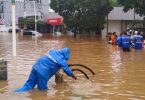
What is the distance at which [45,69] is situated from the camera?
1223 centimetres

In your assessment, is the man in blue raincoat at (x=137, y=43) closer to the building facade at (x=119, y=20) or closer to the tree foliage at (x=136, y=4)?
the tree foliage at (x=136, y=4)

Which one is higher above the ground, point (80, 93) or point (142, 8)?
point (142, 8)

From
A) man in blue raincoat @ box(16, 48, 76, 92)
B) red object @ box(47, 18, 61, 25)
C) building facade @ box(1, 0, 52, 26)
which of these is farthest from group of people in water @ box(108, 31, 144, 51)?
building facade @ box(1, 0, 52, 26)

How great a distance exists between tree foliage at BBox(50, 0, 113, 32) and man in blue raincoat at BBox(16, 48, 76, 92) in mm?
50896

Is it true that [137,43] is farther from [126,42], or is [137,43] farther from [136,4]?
[136,4]

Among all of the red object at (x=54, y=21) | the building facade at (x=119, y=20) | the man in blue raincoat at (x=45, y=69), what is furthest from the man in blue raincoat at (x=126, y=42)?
the red object at (x=54, y=21)

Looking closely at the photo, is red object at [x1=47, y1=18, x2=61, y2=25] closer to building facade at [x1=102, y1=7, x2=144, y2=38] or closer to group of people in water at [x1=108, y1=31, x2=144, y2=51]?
building facade at [x1=102, y1=7, x2=144, y2=38]

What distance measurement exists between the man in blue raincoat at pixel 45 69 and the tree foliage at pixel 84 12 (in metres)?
50.9

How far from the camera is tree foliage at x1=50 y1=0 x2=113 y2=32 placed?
208 feet

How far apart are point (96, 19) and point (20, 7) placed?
147 feet

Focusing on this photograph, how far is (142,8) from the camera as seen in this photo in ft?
153

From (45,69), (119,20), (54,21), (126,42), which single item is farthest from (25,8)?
(45,69)

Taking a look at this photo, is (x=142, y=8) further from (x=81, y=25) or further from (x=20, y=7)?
(x=20, y=7)

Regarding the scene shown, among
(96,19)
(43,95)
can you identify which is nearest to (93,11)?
(96,19)
